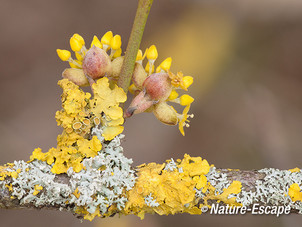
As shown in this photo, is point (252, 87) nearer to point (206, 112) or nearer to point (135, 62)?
point (206, 112)

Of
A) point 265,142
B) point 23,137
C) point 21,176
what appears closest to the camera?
point 21,176

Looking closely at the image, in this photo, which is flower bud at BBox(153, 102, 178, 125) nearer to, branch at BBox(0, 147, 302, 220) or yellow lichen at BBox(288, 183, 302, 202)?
branch at BBox(0, 147, 302, 220)

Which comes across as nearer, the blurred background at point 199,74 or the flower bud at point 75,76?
the flower bud at point 75,76

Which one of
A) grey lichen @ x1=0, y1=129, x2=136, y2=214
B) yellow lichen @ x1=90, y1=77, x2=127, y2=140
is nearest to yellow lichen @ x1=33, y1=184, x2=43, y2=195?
grey lichen @ x1=0, y1=129, x2=136, y2=214

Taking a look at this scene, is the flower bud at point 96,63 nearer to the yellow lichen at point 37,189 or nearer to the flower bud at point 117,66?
the flower bud at point 117,66

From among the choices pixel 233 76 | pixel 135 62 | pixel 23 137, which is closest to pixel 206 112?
pixel 233 76

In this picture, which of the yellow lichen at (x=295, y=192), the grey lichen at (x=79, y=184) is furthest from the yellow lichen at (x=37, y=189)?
the yellow lichen at (x=295, y=192)

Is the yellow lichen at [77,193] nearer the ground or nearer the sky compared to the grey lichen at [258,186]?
nearer the ground
